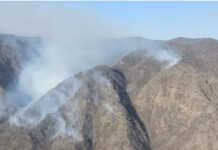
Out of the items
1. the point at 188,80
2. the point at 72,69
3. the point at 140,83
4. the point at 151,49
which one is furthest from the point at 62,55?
the point at 188,80

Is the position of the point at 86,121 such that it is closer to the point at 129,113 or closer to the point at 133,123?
the point at 129,113

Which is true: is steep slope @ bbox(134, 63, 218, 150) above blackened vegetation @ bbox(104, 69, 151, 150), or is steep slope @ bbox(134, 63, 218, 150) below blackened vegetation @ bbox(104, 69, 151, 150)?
above

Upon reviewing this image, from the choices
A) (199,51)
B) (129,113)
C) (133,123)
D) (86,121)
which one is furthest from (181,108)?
(199,51)

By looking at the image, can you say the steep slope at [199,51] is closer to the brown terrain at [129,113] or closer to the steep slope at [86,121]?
the brown terrain at [129,113]

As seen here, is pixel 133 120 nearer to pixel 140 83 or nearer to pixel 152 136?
pixel 152 136

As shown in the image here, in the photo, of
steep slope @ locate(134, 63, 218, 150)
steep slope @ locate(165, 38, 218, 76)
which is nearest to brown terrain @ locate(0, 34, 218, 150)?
steep slope @ locate(134, 63, 218, 150)

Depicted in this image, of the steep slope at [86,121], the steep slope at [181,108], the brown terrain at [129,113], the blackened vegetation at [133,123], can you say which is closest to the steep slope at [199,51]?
the brown terrain at [129,113]

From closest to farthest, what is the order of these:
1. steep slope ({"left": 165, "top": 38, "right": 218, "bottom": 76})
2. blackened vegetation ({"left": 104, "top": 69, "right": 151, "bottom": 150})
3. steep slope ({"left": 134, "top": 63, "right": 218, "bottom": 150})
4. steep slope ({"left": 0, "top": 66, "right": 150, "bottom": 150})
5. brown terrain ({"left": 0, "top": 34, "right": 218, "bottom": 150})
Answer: steep slope ({"left": 134, "top": 63, "right": 218, "bottom": 150})
brown terrain ({"left": 0, "top": 34, "right": 218, "bottom": 150})
steep slope ({"left": 0, "top": 66, "right": 150, "bottom": 150})
blackened vegetation ({"left": 104, "top": 69, "right": 151, "bottom": 150})
steep slope ({"left": 165, "top": 38, "right": 218, "bottom": 76})

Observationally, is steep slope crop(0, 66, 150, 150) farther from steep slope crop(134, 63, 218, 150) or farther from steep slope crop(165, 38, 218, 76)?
steep slope crop(165, 38, 218, 76)

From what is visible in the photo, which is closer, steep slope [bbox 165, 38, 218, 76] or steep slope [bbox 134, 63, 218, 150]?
steep slope [bbox 134, 63, 218, 150]
